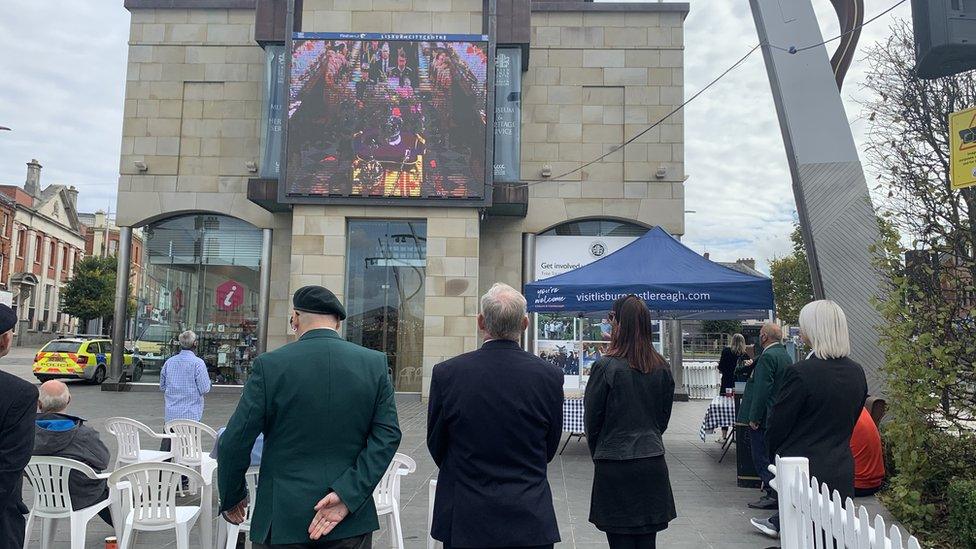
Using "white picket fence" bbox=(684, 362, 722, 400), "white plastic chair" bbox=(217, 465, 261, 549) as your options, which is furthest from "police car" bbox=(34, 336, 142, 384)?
"white plastic chair" bbox=(217, 465, 261, 549)

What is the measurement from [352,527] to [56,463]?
289cm

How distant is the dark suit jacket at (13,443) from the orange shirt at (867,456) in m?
6.58

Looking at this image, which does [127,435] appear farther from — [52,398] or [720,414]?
[720,414]

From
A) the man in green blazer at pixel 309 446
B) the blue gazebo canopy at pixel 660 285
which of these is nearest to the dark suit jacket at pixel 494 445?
the man in green blazer at pixel 309 446

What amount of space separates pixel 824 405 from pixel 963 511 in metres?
1.69

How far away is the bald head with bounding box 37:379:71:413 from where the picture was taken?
495 centimetres

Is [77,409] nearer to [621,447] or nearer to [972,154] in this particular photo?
[621,447]

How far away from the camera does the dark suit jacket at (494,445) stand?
2.90 m

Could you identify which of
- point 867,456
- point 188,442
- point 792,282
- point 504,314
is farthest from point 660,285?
point 792,282

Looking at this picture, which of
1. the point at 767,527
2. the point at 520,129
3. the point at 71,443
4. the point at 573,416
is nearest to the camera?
the point at 71,443

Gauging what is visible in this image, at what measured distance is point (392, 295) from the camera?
18.1m

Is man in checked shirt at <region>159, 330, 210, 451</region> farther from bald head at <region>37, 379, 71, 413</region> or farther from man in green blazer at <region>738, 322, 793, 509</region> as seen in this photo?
man in green blazer at <region>738, 322, 793, 509</region>

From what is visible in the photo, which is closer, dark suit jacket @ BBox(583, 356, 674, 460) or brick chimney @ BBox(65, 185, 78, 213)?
dark suit jacket @ BBox(583, 356, 674, 460)

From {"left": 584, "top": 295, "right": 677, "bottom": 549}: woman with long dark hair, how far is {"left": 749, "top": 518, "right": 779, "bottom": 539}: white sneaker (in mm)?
2655
